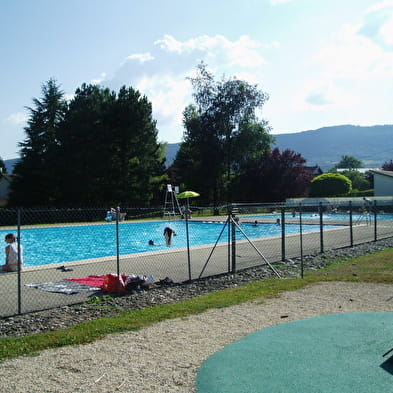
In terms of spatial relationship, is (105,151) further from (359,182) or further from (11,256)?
(359,182)

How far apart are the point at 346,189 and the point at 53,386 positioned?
1844 inches

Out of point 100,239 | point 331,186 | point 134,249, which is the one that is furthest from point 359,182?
point 134,249

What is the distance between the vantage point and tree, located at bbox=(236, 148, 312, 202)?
46062 mm

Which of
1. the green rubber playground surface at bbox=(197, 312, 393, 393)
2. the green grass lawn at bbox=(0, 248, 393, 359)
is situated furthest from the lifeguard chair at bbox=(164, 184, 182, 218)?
the green rubber playground surface at bbox=(197, 312, 393, 393)

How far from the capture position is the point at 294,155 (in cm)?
4756

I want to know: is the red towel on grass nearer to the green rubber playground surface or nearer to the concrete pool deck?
the concrete pool deck

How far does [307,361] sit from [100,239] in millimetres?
18958

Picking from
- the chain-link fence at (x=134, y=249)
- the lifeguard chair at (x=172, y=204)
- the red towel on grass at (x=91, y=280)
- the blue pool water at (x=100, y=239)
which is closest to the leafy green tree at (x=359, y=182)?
the lifeguard chair at (x=172, y=204)

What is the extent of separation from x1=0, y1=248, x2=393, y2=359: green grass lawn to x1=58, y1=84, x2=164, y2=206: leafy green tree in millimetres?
29922

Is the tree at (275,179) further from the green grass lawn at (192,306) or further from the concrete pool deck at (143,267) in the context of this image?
the green grass lawn at (192,306)

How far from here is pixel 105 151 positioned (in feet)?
129

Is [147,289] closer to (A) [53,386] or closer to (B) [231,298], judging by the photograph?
(B) [231,298]

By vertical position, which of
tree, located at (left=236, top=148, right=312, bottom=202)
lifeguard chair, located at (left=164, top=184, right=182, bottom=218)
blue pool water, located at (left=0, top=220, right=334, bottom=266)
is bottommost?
blue pool water, located at (left=0, top=220, right=334, bottom=266)

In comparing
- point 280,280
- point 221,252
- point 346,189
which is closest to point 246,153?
point 346,189
